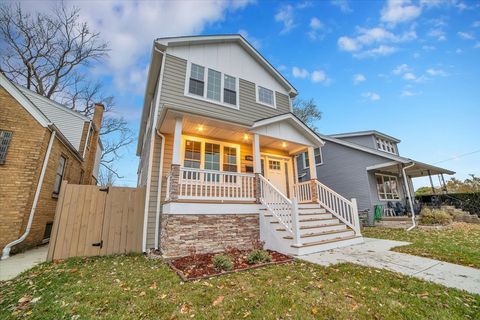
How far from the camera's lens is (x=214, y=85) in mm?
8742

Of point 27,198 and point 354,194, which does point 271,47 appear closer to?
point 354,194

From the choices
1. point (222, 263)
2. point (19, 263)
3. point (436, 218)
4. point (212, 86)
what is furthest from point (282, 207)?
point (436, 218)

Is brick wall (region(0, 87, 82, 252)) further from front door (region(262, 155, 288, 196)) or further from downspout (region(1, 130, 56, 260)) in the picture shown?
front door (region(262, 155, 288, 196))

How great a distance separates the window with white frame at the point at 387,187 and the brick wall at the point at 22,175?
1801cm

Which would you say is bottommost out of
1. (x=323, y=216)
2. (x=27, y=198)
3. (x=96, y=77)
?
(x=323, y=216)

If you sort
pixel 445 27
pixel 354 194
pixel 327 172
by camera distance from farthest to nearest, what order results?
pixel 327 172 → pixel 354 194 → pixel 445 27

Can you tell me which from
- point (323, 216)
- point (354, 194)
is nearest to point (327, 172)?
point (354, 194)

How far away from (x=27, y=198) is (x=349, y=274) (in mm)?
9217

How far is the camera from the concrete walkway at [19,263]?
14.4 ft

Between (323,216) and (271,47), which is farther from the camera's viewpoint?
(271,47)

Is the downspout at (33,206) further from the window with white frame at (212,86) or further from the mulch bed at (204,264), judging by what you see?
the window with white frame at (212,86)

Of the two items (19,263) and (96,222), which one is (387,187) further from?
(19,263)

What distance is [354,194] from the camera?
1388 cm

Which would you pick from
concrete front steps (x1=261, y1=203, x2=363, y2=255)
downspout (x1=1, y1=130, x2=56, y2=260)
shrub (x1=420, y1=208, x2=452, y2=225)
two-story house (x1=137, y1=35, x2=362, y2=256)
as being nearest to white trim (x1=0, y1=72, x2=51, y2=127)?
downspout (x1=1, y1=130, x2=56, y2=260)
